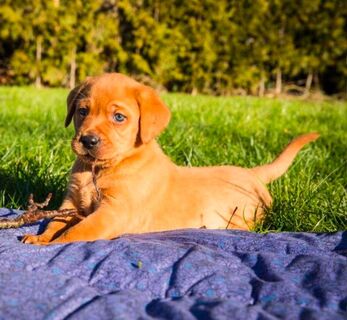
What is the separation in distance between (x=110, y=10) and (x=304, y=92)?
507cm

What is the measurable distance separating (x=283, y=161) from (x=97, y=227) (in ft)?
4.96

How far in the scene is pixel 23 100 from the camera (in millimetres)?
7277

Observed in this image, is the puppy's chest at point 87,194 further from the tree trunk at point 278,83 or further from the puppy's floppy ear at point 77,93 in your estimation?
the tree trunk at point 278,83

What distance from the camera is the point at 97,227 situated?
8.23 feet

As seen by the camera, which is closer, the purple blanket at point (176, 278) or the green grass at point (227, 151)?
the purple blanket at point (176, 278)

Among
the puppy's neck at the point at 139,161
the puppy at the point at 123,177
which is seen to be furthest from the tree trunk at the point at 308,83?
the puppy's neck at the point at 139,161

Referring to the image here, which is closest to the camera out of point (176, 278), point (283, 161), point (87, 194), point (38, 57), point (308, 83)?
point (176, 278)

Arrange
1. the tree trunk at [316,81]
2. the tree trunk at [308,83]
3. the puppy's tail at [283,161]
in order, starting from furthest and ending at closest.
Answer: the tree trunk at [316,81] → the tree trunk at [308,83] → the puppy's tail at [283,161]

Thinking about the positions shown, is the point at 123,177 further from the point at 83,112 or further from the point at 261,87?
the point at 261,87

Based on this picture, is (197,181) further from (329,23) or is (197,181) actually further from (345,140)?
(329,23)

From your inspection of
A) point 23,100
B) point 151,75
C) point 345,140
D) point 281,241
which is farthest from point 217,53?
point 281,241

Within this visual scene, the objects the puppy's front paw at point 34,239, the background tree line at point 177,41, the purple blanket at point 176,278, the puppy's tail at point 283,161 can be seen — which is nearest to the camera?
the purple blanket at point 176,278

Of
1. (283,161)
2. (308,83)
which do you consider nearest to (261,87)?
(308,83)

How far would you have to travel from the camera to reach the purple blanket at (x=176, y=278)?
5.68ft
